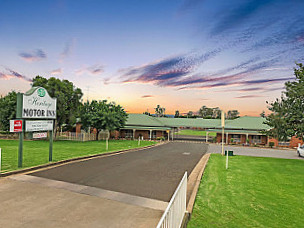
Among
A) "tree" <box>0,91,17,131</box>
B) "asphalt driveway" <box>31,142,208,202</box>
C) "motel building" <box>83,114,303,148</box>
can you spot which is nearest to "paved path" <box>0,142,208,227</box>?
"asphalt driveway" <box>31,142,208,202</box>

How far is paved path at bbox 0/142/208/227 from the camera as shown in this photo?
5.12m

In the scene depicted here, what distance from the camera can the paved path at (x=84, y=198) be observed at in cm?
512

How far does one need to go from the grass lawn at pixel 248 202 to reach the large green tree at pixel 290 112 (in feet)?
24.0

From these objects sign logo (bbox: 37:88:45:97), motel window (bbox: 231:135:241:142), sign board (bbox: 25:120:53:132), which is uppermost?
sign logo (bbox: 37:88:45:97)

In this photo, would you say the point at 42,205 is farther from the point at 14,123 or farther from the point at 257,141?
the point at 257,141

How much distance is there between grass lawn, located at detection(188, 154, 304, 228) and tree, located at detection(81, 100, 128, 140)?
986 inches

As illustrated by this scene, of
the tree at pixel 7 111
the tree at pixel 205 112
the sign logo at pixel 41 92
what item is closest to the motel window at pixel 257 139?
the sign logo at pixel 41 92

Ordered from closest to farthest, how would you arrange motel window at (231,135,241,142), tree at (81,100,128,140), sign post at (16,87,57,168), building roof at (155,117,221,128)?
sign post at (16,87,57,168) < tree at (81,100,128,140) < motel window at (231,135,241,142) < building roof at (155,117,221,128)

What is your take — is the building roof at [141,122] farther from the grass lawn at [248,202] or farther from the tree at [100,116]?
the grass lawn at [248,202]

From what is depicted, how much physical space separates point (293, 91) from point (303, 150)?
9.28m

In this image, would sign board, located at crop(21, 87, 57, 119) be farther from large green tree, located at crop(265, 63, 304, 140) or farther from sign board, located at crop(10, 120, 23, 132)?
large green tree, located at crop(265, 63, 304, 140)

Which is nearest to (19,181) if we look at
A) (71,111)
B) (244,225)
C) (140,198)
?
(140,198)

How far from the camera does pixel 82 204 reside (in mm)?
6102

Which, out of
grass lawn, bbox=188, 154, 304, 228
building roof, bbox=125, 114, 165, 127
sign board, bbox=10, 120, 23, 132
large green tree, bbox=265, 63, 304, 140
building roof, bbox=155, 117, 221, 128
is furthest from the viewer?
building roof, bbox=155, 117, 221, 128
